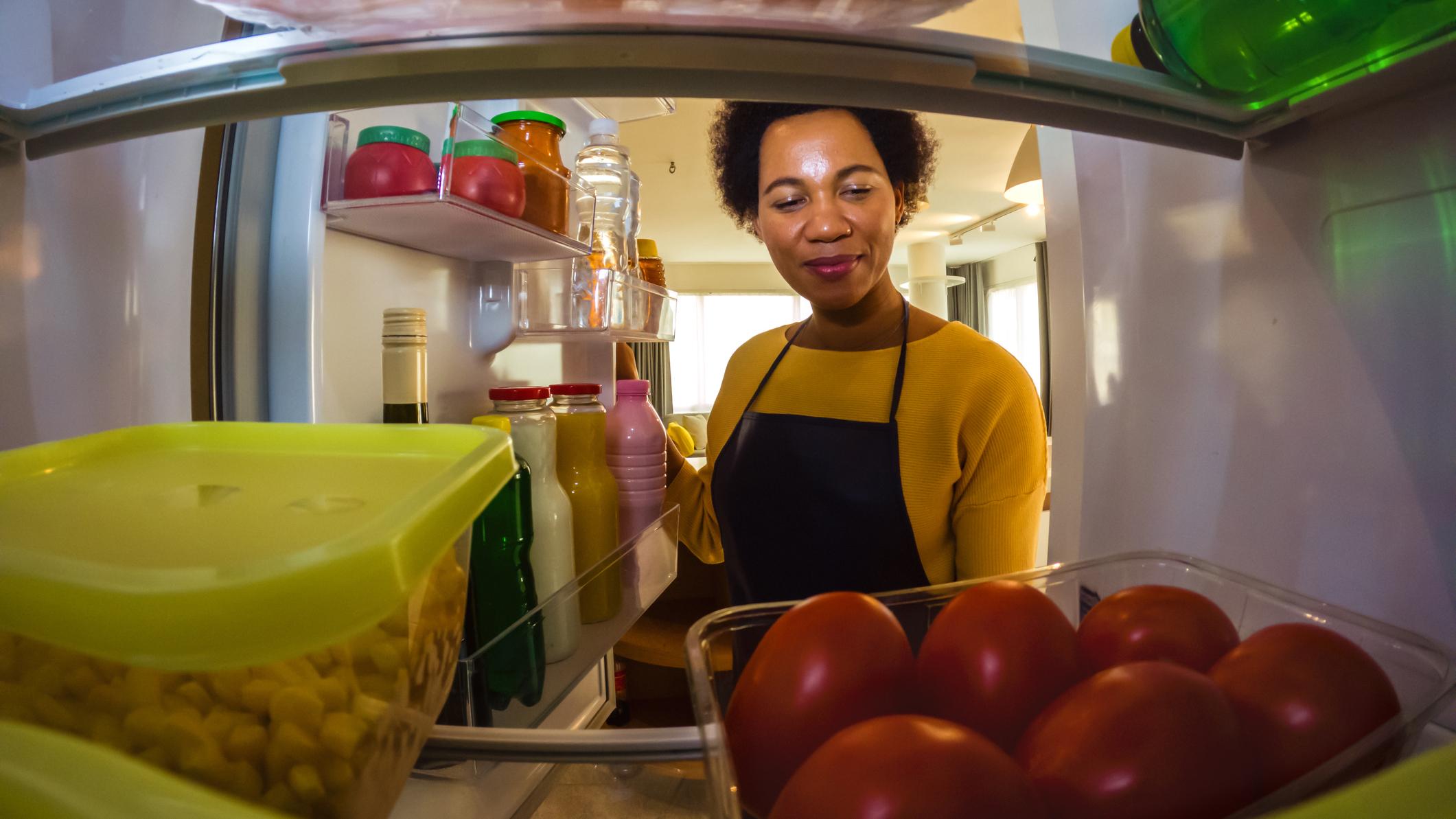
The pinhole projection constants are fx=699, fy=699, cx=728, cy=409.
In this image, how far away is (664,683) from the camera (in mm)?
2107

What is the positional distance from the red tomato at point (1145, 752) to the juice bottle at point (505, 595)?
18.1 inches

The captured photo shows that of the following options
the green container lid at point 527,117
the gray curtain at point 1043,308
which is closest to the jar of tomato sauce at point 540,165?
the green container lid at point 527,117

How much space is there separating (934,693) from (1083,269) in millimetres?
513

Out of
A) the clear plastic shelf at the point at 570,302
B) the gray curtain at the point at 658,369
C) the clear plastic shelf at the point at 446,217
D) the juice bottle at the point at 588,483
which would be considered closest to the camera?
the clear plastic shelf at the point at 446,217

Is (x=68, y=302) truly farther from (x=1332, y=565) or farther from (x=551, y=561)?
(x=1332, y=565)

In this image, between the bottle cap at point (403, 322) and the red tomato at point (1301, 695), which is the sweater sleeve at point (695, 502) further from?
the red tomato at point (1301, 695)

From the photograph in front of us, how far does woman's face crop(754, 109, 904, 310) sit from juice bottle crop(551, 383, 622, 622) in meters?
0.49

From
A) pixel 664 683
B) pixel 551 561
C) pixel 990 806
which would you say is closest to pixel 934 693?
pixel 990 806

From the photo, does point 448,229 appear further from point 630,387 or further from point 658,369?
point 658,369

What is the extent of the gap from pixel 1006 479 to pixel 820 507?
29cm

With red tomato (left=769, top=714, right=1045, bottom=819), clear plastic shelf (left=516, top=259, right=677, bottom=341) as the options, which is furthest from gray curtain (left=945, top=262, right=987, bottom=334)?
red tomato (left=769, top=714, right=1045, bottom=819)

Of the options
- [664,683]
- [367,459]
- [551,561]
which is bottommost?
[664,683]

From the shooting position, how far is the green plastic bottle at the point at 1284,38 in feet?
1.07

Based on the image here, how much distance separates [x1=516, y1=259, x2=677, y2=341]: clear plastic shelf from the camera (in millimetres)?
1038
